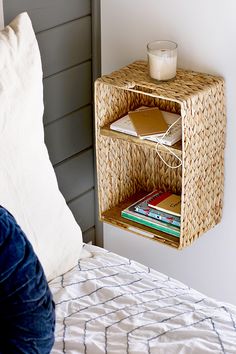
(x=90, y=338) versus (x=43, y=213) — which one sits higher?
(x=43, y=213)

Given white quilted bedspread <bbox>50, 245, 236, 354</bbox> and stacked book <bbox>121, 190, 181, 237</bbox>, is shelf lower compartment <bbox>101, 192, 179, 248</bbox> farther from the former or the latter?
white quilted bedspread <bbox>50, 245, 236, 354</bbox>

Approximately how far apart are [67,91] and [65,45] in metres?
0.15

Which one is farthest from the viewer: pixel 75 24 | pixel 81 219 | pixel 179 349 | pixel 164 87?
pixel 81 219

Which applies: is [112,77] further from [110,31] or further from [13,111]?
[13,111]

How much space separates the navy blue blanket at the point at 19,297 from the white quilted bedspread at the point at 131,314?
0.50ft

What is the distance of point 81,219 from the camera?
8.39 feet

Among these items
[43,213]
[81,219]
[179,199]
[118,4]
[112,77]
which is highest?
[118,4]

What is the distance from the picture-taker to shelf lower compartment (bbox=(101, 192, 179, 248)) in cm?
225

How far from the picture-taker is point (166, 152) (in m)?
2.15

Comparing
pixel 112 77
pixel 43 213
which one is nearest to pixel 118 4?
pixel 112 77

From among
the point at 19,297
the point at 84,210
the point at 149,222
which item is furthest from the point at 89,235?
the point at 19,297

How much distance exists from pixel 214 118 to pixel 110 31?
1.56ft

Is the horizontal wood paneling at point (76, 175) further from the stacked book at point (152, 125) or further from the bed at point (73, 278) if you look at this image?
the bed at point (73, 278)

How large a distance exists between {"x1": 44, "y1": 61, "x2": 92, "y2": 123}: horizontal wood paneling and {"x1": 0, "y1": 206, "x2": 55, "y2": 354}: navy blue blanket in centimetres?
77
